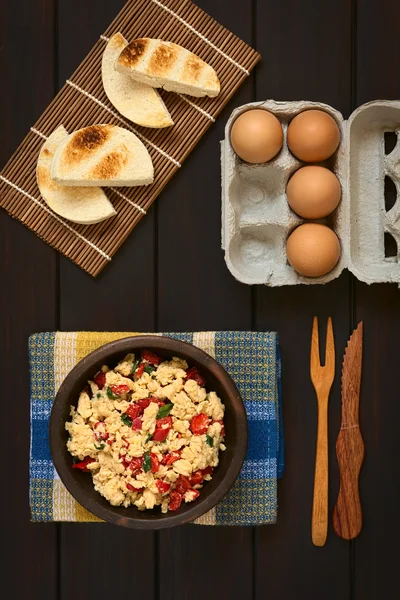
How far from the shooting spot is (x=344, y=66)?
1158 mm

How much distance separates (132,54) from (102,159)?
171mm

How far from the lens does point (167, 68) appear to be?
110 cm

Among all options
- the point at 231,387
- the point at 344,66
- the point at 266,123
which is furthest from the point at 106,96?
the point at 231,387

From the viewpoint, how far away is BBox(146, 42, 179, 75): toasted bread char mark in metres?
1.09

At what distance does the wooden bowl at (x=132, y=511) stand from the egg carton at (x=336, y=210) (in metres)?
0.17

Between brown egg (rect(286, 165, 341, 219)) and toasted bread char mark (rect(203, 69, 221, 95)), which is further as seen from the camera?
toasted bread char mark (rect(203, 69, 221, 95))

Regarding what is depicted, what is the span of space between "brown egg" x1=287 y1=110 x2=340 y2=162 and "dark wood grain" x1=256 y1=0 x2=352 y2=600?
0.43 ft

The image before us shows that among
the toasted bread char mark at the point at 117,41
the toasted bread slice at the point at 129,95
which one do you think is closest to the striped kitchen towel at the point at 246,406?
the toasted bread slice at the point at 129,95

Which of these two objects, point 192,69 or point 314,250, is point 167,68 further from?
point 314,250

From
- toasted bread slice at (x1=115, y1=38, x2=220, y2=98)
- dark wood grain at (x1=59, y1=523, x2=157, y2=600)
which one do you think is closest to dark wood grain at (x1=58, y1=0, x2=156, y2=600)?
dark wood grain at (x1=59, y1=523, x2=157, y2=600)

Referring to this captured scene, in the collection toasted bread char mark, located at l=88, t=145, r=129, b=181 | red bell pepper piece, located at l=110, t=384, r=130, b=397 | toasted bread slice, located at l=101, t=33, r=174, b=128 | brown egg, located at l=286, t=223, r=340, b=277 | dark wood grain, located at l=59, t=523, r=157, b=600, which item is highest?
toasted bread slice, located at l=101, t=33, r=174, b=128

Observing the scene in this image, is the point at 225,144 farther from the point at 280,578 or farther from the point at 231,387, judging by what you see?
the point at 280,578

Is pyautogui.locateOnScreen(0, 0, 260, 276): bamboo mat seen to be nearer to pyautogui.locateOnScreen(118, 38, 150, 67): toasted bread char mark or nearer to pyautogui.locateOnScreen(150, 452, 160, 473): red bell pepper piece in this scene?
pyautogui.locateOnScreen(118, 38, 150, 67): toasted bread char mark

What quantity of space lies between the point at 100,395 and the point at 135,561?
354 millimetres
